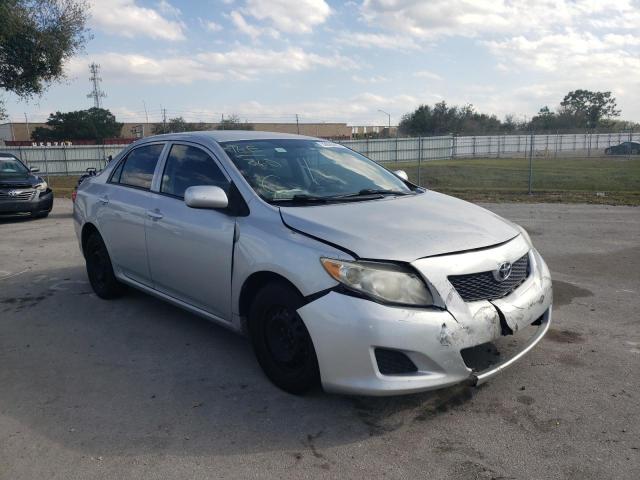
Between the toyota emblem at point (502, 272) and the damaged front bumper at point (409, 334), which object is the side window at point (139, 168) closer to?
the damaged front bumper at point (409, 334)

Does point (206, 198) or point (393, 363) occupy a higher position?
point (206, 198)

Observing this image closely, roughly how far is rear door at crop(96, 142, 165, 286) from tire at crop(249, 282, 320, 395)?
1646 mm

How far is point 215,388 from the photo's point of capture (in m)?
3.75

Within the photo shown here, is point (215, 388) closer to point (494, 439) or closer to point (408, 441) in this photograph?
point (408, 441)

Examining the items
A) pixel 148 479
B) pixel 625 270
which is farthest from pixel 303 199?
pixel 625 270

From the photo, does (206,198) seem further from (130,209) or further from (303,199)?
(130,209)

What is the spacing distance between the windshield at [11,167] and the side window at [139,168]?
8.50 m

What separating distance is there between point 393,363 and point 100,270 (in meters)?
3.80

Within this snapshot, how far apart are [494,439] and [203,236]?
235 centimetres

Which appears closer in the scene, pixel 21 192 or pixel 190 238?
pixel 190 238

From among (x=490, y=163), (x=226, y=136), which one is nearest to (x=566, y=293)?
(x=226, y=136)

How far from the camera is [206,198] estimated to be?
3.82m

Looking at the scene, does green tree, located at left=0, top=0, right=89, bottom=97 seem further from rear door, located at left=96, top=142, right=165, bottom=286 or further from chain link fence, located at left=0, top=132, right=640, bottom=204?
rear door, located at left=96, top=142, right=165, bottom=286

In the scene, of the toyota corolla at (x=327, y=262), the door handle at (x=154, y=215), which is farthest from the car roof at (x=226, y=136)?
the door handle at (x=154, y=215)
